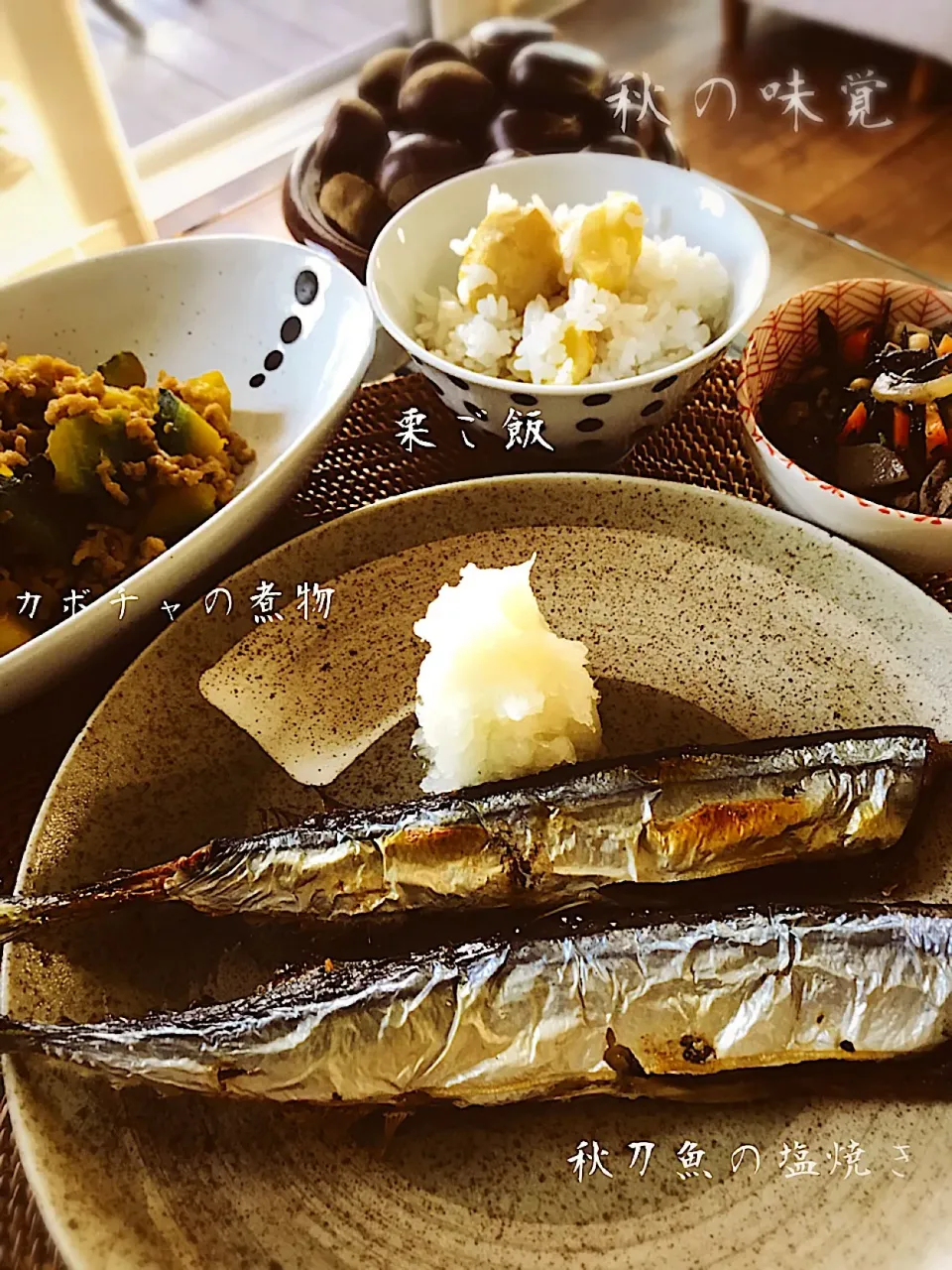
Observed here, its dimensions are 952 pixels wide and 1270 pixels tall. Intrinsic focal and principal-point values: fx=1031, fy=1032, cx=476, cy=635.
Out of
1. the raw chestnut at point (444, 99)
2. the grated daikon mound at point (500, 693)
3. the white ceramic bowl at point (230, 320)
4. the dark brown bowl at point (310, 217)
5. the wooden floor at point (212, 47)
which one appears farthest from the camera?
the wooden floor at point (212, 47)

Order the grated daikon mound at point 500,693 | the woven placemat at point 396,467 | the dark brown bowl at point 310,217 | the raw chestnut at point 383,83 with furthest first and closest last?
the raw chestnut at point 383,83 → the dark brown bowl at point 310,217 → the woven placemat at point 396,467 → the grated daikon mound at point 500,693

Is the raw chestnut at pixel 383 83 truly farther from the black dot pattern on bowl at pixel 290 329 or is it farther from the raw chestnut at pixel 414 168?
the black dot pattern on bowl at pixel 290 329

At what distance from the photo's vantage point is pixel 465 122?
160cm

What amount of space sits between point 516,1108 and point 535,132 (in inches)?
52.8

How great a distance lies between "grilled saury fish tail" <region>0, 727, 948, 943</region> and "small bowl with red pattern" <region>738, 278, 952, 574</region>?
0.86ft

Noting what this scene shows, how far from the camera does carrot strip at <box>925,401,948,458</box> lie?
111cm

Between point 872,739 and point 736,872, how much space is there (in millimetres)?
180

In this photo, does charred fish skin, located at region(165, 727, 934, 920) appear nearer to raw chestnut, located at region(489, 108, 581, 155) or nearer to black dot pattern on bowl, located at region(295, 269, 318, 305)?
black dot pattern on bowl, located at region(295, 269, 318, 305)

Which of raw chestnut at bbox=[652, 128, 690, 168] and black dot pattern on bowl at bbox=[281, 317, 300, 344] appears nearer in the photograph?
black dot pattern on bowl at bbox=[281, 317, 300, 344]

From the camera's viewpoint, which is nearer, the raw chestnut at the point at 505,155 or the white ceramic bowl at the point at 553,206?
the white ceramic bowl at the point at 553,206

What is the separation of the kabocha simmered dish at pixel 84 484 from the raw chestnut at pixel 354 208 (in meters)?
0.43

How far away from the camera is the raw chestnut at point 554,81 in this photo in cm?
158

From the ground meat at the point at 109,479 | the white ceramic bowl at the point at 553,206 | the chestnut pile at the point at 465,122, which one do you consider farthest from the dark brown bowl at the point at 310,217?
the ground meat at the point at 109,479

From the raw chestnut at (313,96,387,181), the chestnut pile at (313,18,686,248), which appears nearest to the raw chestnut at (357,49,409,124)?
the chestnut pile at (313,18,686,248)
